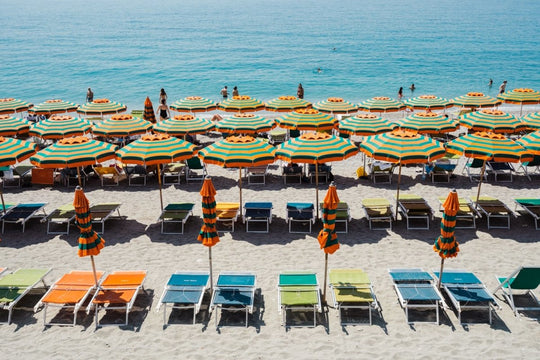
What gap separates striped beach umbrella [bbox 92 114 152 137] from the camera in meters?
15.4

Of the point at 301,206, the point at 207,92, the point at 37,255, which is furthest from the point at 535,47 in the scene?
the point at 37,255

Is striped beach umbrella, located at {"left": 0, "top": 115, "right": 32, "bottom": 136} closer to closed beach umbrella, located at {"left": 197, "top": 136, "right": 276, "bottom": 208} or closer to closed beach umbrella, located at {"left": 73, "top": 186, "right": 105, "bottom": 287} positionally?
closed beach umbrella, located at {"left": 197, "top": 136, "right": 276, "bottom": 208}

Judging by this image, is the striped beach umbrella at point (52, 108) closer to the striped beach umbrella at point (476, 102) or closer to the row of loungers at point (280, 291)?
the row of loungers at point (280, 291)

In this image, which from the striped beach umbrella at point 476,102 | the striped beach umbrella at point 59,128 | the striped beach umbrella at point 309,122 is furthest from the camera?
the striped beach umbrella at point 476,102

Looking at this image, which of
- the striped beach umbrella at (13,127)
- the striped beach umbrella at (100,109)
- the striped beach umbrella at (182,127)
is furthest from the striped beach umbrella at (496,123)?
the striped beach umbrella at (13,127)

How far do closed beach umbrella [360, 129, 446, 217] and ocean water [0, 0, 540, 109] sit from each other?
3208 cm

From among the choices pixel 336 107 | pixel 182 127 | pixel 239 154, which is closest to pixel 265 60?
pixel 336 107

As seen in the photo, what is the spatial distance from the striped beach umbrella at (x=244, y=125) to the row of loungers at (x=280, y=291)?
8.70 metres

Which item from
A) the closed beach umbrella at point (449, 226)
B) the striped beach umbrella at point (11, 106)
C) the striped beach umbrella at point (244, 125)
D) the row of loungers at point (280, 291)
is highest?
the striped beach umbrella at point (11, 106)

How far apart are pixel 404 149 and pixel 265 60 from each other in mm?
60417

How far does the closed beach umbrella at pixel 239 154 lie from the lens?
10.5 m

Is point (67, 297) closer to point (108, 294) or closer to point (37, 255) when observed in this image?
point (108, 294)

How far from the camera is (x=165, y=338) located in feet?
22.9

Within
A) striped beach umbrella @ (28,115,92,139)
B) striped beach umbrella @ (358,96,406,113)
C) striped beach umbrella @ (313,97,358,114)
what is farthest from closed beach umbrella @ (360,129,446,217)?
striped beach umbrella @ (28,115,92,139)
